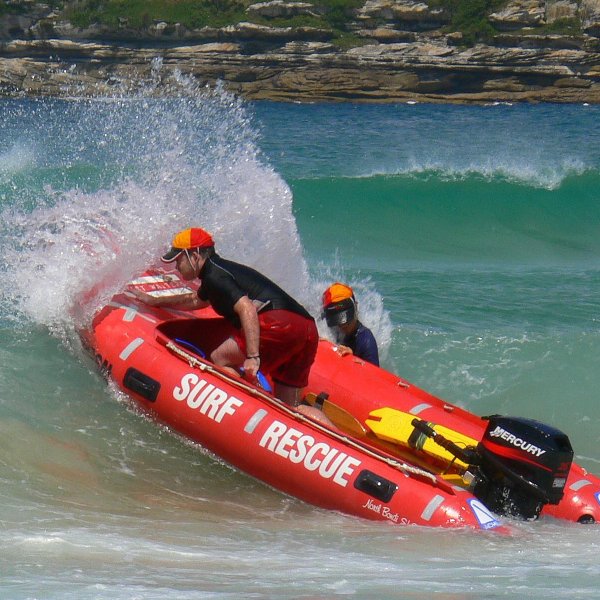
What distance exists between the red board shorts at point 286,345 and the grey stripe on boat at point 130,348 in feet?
2.15

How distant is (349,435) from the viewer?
641cm

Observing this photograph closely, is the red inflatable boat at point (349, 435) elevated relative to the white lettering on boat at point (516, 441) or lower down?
lower down

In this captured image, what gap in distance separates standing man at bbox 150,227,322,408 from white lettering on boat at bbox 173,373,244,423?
0.20 metres

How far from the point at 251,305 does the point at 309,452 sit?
35.9 inches

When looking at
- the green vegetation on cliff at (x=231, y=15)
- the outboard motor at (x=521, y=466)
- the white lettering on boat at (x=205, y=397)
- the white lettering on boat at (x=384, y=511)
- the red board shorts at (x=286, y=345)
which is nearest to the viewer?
the outboard motor at (x=521, y=466)

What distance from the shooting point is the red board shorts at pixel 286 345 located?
6555mm

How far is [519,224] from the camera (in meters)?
16.4

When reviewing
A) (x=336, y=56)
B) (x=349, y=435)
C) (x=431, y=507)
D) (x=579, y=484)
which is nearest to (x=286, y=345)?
(x=349, y=435)

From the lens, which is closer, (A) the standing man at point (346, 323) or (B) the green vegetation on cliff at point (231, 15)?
(A) the standing man at point (346, 323)

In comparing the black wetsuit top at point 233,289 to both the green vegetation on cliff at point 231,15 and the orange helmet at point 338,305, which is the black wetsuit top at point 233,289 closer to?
the orange helmet at point 338,305

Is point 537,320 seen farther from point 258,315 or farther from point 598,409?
point 258,315

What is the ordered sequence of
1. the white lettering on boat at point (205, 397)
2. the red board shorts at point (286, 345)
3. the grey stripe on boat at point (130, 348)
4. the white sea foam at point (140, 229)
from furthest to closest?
the white sea foam at point (140, 229) → the grey stripe on boat at point (130, 348) → the red board shorts at point (286, 345) → the white lettering on boat at point (205, 397)

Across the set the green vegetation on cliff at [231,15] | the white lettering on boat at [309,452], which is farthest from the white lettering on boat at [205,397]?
the green vegetation on cliff at [231,15]

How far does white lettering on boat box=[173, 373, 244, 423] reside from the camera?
6453 mm
